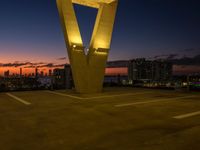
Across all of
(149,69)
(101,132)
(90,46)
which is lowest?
(101,132)

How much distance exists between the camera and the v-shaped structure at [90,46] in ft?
34.2

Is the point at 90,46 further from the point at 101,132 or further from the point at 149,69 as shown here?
the point at 149,69

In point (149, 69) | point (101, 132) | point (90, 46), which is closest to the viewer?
Result: point (101, 132)

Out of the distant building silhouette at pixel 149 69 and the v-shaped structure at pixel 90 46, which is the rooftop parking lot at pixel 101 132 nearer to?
the v-shaped structure at pixel 90 46

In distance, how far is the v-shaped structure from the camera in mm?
10438

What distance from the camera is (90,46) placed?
449 inches

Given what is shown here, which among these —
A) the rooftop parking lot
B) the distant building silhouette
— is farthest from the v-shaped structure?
the distant building silhouette

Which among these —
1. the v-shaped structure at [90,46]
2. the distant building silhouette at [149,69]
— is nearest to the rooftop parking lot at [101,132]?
the v-shaped structure at [90,46]

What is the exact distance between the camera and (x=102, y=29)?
11.4m

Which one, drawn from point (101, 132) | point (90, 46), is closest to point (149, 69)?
point (90, 46)

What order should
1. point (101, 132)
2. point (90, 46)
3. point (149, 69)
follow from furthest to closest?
1. point (149, 69)
2. point (90, 46)
3. point (101, 132)

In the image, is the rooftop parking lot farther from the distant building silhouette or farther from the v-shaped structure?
the distant building silhouette

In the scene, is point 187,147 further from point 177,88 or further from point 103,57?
point 177,88

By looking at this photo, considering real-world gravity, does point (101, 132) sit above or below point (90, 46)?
below
